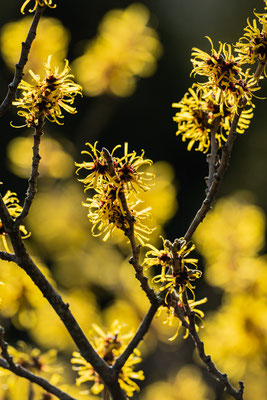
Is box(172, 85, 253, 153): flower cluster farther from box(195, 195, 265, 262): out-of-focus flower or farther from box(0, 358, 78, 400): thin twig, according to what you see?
box(195, 195, 265, 262): out-of-focus flower

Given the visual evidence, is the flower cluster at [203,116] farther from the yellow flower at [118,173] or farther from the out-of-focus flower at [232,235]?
the out-of-focus flower at [232,235]

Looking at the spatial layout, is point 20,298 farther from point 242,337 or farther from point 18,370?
point 242,337

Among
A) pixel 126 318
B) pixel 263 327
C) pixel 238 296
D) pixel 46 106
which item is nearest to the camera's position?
pixel 46 106

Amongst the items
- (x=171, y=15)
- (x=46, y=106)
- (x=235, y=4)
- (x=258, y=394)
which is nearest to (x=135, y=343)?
→ (x=46, y=106)

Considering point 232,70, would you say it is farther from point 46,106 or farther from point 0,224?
point 0,224

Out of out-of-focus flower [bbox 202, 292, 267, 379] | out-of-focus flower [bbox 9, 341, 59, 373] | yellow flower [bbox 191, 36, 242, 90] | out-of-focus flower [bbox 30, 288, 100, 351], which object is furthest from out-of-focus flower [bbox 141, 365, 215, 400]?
yellow flower [bbox 191, 36, 242, 90]

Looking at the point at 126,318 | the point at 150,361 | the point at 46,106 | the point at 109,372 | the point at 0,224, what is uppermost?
the point at 46,106
